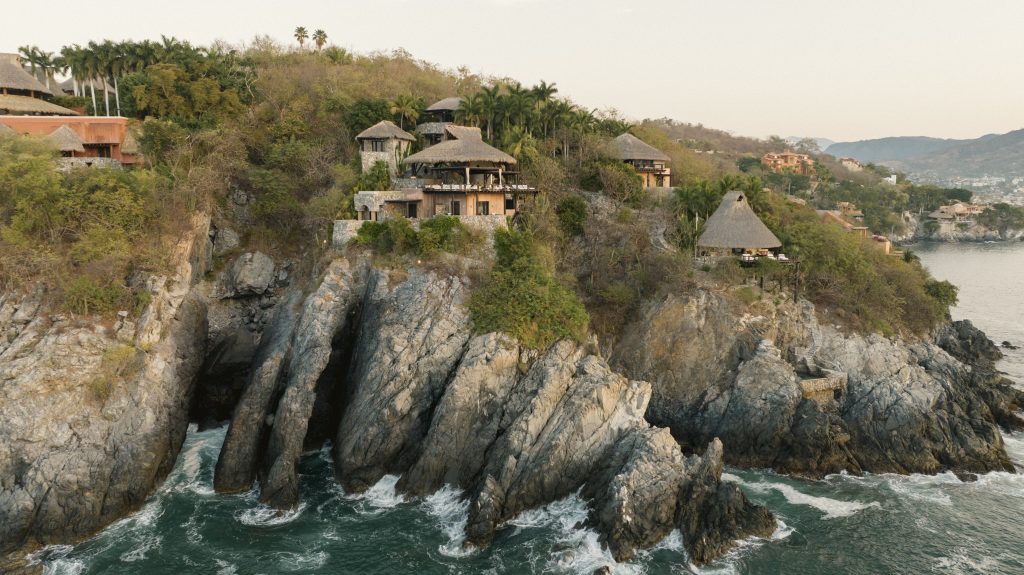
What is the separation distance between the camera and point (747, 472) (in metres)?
33.0

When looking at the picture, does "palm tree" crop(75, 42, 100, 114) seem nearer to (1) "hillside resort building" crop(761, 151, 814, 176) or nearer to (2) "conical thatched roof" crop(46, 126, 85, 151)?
(2) "conical thatched roof" crop(46, 126, 85, 151)

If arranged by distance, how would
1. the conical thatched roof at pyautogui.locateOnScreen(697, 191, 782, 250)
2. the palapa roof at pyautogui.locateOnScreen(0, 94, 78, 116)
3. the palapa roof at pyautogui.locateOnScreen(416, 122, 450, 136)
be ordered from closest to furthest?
the conical thatched roof at pyautogui.locateOnScreen(697, 191, 782, 250)
the palapa roof at pyautogui.locateOnScreen(0, 94, 78, 116)
the palapa roof at pyautogui.locateOnScreen(416, 122, 450, 136)

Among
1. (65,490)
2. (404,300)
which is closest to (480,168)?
(404,300)

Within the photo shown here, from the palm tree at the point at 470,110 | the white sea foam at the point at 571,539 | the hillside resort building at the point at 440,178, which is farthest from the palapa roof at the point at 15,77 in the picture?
the white sea foam at the point at 571,539

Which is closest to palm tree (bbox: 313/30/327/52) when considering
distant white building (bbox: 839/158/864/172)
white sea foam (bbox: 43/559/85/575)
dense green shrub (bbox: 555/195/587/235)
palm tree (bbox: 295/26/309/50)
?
palm tree (bbox: 295/26/309/50)

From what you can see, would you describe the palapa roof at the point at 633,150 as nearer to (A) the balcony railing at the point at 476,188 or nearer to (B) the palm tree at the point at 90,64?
(A) the balcony railing at the point at 476,188

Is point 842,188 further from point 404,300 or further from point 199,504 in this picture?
point 199,504

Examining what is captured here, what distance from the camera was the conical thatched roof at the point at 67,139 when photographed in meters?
46.3

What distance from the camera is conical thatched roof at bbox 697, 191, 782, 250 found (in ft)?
139

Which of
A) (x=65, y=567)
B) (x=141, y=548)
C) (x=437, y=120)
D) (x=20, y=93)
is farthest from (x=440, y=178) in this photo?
(x=20, y=93)

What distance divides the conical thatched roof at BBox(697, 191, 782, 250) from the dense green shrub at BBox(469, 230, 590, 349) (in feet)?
39.7

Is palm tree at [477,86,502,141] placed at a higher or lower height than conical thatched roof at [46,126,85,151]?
higher

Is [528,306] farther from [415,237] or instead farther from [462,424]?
[415,237]

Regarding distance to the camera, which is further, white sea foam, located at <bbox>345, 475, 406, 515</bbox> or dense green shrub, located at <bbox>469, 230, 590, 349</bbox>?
dense green shrub, located at <bbox>469, 230, 590, 349</bbox>
